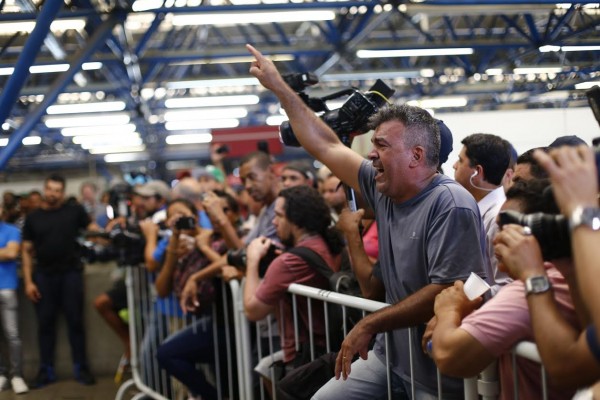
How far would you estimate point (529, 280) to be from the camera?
1872 millimetres

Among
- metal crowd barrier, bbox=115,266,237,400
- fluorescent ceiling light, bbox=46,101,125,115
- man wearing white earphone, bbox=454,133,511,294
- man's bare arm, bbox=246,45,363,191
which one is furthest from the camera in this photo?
fluorescent ceiling light, bbox=46,101,125,115

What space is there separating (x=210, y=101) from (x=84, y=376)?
9.09 metres

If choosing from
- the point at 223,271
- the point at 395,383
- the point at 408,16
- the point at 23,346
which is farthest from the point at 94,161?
the point at 395,383

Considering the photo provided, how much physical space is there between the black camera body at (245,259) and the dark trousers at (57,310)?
3374mm

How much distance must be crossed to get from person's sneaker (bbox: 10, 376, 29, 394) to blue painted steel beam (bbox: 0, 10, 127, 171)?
1871mm

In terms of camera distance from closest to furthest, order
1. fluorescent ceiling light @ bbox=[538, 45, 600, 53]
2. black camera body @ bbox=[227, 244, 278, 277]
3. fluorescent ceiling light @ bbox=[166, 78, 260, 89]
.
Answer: fluorescent ceiling light @ bbox=[538, 45, 600, 53] < black camera body @ bbox=[227, 244, 278, 277] < fluorescent ceiling light @ bbox=[166, 78, 260, 89]

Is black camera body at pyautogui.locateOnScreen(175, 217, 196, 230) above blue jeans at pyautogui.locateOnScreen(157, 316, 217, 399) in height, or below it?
above

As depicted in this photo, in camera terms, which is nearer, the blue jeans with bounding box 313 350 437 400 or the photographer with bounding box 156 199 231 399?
the blue jeans with bounding box 313 350 437 400

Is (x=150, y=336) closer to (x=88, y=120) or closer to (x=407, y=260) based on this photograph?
(x=407, y=260)

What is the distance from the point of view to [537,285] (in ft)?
6.11

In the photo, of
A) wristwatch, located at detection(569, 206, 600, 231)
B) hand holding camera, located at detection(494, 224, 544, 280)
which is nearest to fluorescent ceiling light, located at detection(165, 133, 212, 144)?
hand holding camera, located at detection(494, 224, 544, 280)

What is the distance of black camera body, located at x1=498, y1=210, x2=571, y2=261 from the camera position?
1803mm

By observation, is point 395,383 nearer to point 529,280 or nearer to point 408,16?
point 529,280

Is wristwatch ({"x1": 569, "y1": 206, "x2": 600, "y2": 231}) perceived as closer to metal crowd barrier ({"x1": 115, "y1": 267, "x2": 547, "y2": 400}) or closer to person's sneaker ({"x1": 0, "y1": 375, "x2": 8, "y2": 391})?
metal crowd barrier ({"x1": 115, "y1": 267, "x2": 547, "y2": 400})
